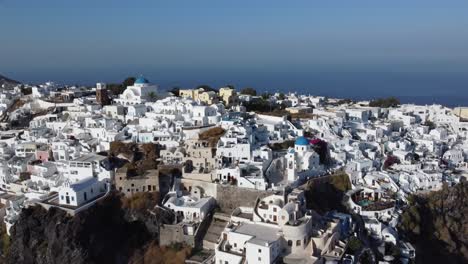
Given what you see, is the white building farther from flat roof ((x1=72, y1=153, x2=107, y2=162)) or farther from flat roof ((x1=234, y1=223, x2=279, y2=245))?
flat roof ((x1=234, y1=223, x2=279, y2=245))

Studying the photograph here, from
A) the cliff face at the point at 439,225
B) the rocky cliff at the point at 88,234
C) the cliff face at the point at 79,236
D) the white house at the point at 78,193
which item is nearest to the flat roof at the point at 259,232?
the rocky cliff at the point at 88,234

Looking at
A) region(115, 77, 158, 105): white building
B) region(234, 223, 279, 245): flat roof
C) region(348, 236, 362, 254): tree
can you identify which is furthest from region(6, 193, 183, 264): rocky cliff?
region(115, 77, 158, 105): white building

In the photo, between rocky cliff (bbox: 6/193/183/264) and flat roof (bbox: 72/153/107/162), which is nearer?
rocky cliff (bbox: 6/193/183/264)

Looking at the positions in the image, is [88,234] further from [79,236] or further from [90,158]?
[90,158]

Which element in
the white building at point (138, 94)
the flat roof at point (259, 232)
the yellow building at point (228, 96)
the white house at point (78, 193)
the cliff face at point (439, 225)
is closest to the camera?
the flat roof at point (259, 232)

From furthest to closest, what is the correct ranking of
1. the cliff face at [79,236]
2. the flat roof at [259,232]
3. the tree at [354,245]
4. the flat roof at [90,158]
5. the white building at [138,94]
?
the white building at [138,94]
the flat roof at [90,158]
the cliff face at [79,236]
the tree at [354,245]
the flat roof at [259,232]

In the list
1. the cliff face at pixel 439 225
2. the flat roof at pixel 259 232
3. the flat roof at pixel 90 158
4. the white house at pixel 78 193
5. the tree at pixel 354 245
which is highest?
the flat roof at pixel 90 158

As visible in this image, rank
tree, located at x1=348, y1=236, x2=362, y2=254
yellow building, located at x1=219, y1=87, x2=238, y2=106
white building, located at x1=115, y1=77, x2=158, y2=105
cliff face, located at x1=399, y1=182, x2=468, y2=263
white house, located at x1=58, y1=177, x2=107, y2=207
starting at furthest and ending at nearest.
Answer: yellow building, located at x1=219, y1=87, x2=238, y2=106 → white building, located at x1=115, y1=77, x2=158, y2=105 → cliff face, located at x1=399, y1=182, x2=468, y2=263 → white house, located at x1=58, y1=177, x2=107, y2=207 → tree, located at x1=348, y1=236, x2=362, y2=254

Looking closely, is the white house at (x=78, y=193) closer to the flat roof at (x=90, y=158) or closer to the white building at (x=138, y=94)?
the flat roof at (x=90, y=158)
